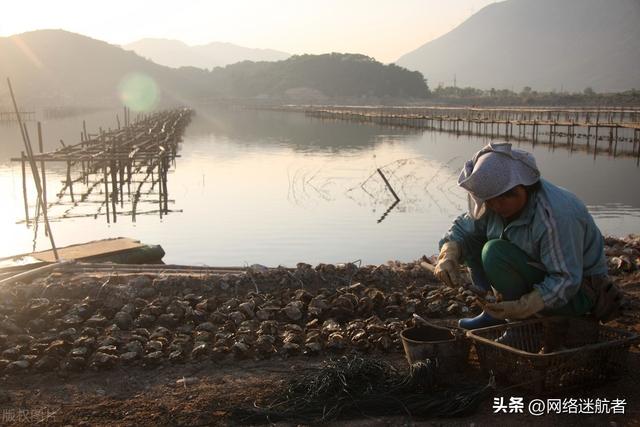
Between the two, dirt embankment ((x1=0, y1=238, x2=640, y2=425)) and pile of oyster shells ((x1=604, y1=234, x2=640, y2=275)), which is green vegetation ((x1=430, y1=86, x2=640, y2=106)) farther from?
dirt embankment ((x1=0, y1=238, x2=640, y2=425))

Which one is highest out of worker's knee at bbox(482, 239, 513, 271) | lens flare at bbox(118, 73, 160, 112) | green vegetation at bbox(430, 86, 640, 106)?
lens flare at bbox(118, 73, 160, 112)

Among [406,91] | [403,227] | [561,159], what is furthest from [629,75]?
[403,227]

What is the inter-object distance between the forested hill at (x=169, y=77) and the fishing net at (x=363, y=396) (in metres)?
83.2

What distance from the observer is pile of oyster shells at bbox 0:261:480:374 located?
145 inches

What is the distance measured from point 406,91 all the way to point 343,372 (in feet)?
334

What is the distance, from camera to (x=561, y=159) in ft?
74.5

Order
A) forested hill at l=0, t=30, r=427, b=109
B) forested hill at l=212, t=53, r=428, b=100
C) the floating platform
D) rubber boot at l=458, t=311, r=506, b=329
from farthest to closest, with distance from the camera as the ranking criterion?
forested hill at l=0, t=30, r=427, b=109 < forested hill at l=212, t=53, r=428, b=100 < the floating platform < rubber boot at l=458, t=311, r=506, b=329

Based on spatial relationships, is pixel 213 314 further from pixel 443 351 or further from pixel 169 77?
pixel 169 77

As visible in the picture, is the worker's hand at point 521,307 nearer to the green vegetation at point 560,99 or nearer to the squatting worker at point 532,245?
the squatting worker at point 532,245

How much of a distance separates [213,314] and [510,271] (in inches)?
85.6

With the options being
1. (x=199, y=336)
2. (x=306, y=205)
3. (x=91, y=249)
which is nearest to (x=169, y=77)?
(x=306, y=205)

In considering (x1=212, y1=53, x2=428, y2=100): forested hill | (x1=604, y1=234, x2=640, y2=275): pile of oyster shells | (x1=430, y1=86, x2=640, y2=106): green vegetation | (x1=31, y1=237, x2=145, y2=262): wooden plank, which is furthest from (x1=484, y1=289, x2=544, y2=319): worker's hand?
(x1=212, y1=53, x2=428, y2=100): forested hill

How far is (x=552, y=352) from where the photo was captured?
9.34ft

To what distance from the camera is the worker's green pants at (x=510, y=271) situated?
112 inches
